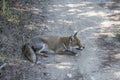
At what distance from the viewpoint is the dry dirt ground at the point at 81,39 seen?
24.5 ft

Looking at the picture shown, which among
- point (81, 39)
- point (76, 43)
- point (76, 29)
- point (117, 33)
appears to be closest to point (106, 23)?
point (117, 33)

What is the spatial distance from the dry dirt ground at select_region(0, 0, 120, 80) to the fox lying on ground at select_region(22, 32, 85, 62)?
22 centimetres

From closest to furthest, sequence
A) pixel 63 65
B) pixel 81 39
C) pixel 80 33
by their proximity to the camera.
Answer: pixel 63 65 < pixel 81 39 < pixel 80 33

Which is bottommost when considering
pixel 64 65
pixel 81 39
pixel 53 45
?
pixel 64 65

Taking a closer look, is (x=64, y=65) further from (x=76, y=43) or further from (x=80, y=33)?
(x=80, y=33)

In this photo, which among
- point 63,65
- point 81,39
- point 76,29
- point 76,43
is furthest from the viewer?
point 76,29

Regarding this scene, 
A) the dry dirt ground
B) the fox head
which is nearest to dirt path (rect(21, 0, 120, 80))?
the dry dirt ground

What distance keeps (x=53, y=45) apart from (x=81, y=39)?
113cm

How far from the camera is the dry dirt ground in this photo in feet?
24.5

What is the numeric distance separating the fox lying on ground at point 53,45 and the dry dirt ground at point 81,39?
0.22 meters

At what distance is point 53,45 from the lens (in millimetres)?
8484

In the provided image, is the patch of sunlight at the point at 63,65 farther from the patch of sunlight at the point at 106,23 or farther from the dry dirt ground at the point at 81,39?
the patch of sunlight at the point at 106,23

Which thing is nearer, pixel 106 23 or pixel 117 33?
pixel 117 33

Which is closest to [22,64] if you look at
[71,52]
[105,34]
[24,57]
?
[24,57]
